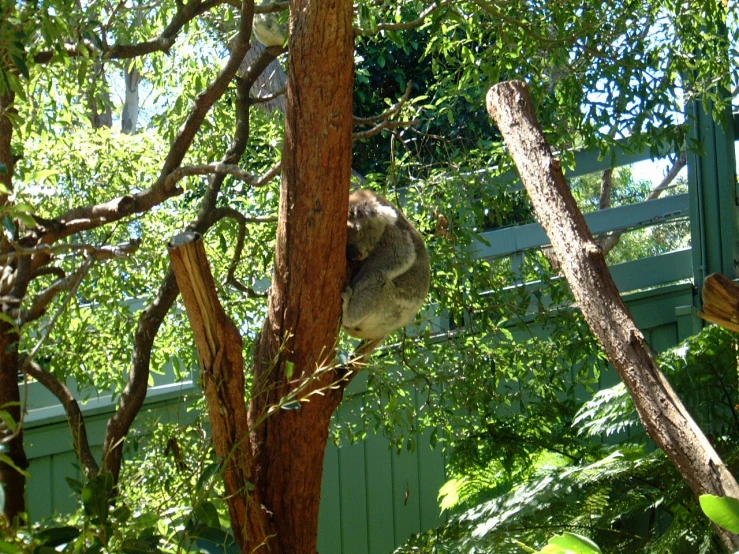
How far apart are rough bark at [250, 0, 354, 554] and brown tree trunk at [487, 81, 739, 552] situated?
3.07 feet

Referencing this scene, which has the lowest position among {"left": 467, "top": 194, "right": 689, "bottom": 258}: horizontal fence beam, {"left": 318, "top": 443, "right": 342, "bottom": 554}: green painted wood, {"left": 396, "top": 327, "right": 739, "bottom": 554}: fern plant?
{"left": 318, "top": 443, "right": 342, "bottom": 554}: green painted wood

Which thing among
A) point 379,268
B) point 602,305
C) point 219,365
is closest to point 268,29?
point 379,268

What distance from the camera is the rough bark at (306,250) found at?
201cm

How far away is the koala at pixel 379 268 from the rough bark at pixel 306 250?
0.90 metres

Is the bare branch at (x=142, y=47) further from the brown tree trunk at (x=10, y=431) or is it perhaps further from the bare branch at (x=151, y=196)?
the brown tree trunk at (x=10, y=431)

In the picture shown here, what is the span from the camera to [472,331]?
12.5 feet

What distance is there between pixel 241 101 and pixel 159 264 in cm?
90

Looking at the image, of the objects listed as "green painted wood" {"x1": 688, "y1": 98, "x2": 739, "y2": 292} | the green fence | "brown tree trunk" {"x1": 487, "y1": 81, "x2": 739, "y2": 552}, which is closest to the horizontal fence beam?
the green fence

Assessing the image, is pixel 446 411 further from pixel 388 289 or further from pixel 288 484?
pixel 288 484

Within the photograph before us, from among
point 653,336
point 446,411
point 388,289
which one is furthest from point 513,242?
point 388,289

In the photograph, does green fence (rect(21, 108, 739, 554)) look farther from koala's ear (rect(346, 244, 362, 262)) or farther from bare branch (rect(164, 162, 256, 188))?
bare branch (rect(164, 162, 256, 188))

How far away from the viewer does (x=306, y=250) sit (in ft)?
6.66

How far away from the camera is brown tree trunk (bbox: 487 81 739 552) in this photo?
7.23 feet

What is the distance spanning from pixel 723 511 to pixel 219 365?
3.98 feet
